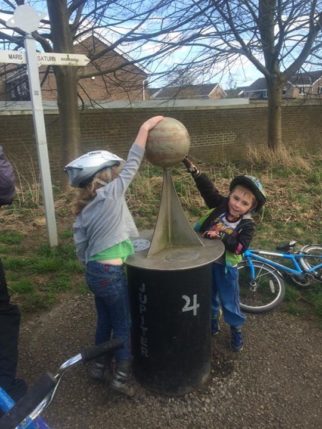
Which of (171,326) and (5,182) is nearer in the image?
(5,182)

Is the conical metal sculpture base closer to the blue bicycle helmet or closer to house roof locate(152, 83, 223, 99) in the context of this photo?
the blue bicycle helmet

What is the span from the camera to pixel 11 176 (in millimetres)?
2430

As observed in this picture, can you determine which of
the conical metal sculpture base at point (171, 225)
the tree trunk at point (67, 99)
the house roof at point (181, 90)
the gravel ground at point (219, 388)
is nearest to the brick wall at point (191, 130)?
the house roof at point (181, 90)

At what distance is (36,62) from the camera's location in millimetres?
4984

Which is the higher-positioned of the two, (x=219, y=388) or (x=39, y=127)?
(x=39, y=127)

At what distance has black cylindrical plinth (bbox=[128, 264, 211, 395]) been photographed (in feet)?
8.86

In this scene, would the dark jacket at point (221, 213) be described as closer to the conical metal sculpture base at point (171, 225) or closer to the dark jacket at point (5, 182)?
the conical metal sculpture base at point (171, 225)

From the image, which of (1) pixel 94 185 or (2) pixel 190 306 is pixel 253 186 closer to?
(2) pixel 190 306

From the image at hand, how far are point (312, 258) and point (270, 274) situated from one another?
0.70 m

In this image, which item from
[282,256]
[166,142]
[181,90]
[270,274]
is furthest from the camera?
[181,90]

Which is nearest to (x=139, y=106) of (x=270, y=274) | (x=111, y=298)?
(x=270, y=274)

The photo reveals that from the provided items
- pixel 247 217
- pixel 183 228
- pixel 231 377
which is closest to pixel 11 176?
pixel 183 228

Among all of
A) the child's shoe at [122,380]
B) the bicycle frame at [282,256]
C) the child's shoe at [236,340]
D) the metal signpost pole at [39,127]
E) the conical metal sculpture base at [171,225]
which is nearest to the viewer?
the child's shoe at [122,380]

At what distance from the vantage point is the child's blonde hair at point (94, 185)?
8.68 feet
